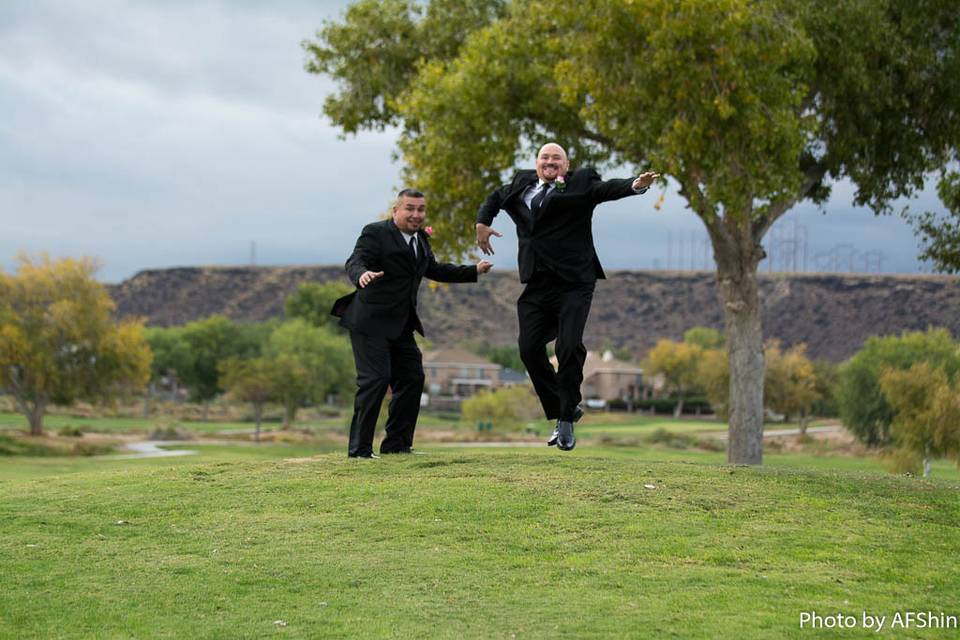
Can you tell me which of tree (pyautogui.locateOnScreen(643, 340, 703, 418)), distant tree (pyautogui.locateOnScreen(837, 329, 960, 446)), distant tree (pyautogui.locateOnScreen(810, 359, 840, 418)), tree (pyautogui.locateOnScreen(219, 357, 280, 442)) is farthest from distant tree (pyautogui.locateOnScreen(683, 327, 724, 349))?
distant tree (pyautogui.locateOnScreen(837, 329, 960, 446))

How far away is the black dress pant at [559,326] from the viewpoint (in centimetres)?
1149

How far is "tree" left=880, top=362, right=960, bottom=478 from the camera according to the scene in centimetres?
3703

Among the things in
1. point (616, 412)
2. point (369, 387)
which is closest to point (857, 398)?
point (369, 387)

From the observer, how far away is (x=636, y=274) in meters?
175

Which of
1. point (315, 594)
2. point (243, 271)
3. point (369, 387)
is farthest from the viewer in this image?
point (243, 271)

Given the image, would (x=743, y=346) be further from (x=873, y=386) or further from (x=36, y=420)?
(x=36, y=420)

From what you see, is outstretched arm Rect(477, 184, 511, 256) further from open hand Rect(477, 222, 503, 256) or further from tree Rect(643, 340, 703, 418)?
tree Rect(643, 340, 703, 418)

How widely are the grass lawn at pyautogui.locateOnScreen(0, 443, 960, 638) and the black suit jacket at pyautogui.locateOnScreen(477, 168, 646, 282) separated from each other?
6.84 ft

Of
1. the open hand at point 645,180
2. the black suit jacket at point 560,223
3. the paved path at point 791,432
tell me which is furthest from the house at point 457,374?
the open hand at point 645,180

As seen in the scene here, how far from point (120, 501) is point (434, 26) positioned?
906 inches

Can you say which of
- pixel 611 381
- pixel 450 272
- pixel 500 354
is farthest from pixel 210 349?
pixel 450 272

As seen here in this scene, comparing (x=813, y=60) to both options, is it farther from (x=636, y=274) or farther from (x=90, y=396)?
(x=636, y=274)

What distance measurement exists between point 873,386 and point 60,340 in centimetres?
4124

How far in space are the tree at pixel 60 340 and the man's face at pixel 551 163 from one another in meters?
51.4
